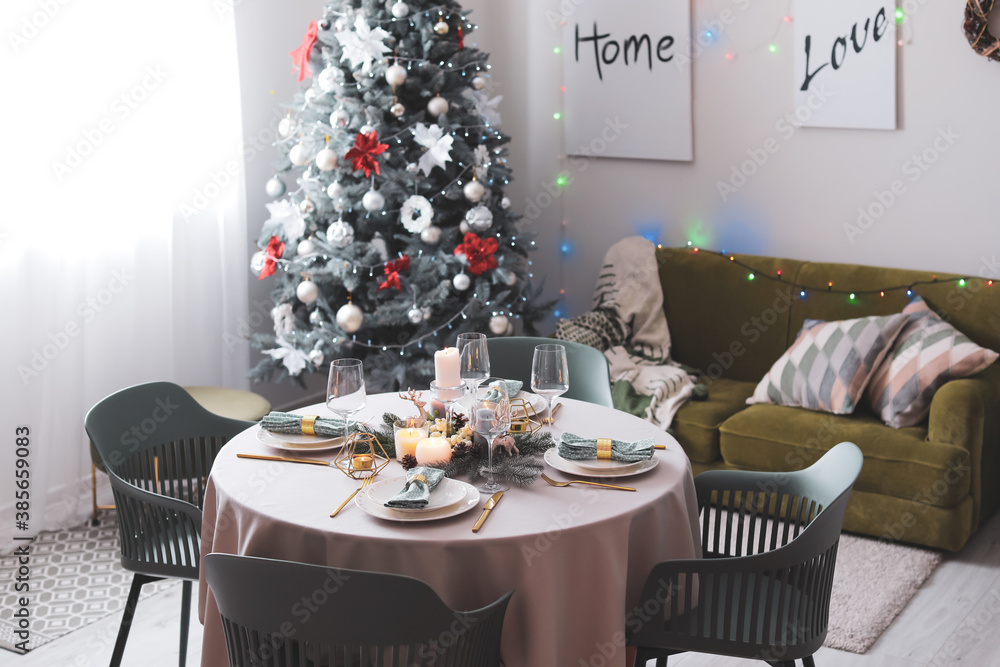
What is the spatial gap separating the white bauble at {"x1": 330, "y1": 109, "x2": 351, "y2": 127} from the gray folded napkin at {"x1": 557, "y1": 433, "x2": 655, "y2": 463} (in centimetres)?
198

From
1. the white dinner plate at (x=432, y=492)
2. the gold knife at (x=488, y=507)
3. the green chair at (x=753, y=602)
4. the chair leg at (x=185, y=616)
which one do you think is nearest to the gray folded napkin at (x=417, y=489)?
the white dinner plate at (x=432, y=492)

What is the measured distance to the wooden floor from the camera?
2621mm

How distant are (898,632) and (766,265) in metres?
1.73

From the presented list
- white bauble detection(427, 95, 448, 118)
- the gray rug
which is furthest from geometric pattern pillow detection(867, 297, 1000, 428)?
white bauble detection(427, 95, 448, 118)

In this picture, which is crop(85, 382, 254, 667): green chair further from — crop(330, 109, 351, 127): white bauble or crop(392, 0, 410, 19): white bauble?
crop(392, 0, 410, 19): white bauble

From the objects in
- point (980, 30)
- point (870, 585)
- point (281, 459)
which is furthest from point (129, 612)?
point (980, 30)

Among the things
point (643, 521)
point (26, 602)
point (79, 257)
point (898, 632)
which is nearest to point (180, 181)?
point (79, 257)

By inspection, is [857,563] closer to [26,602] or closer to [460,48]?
[460,48]

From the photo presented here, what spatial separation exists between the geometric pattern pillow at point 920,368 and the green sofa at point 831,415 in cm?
5

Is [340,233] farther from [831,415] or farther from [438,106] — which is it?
[831,415]

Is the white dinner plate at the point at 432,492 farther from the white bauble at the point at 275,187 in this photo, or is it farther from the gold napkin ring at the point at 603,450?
the white bauble at the point at 275,187

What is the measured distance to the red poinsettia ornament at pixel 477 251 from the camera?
12.1 feet

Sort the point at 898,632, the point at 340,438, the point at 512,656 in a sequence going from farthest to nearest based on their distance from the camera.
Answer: the point at 898,632, the point at 340,438, the point at 512,656

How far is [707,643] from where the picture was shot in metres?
1.92
